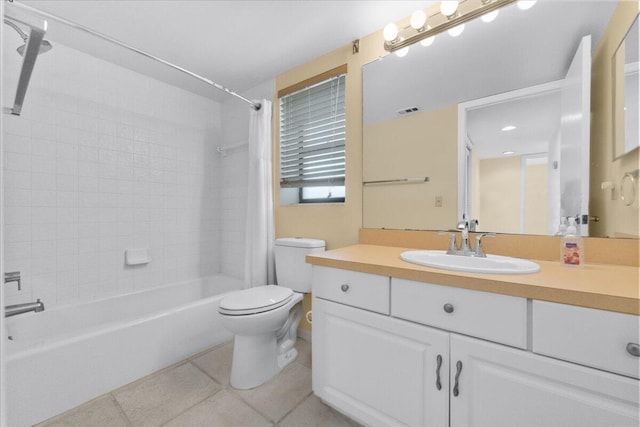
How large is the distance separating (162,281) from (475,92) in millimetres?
2732

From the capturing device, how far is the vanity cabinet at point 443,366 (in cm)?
74

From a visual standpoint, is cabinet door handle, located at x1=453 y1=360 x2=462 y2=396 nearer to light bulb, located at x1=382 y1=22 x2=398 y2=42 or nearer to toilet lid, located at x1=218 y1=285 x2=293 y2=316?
toilet lid, located at x1=218 y1=285 x2=293 y2=316

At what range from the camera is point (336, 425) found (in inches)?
48.6

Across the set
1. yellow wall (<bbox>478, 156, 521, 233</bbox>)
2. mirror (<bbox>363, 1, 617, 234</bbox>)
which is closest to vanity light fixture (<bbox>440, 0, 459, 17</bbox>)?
mirror (<bbox>363, 1, 617, 234</bbox>)

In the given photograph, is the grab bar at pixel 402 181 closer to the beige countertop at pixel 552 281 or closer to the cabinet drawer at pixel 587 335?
the beige countertop at pixel 552 281

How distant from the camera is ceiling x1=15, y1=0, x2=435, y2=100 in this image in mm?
1481

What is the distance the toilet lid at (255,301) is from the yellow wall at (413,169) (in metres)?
0.71

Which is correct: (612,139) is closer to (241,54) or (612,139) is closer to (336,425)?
(336,425)

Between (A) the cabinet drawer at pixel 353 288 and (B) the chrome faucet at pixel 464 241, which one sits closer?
(A) the cabinet drawer at pixel 353 288

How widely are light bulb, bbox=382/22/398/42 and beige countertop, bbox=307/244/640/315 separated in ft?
4.26

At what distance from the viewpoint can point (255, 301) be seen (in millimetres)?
1512

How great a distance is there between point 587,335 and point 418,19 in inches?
62.4

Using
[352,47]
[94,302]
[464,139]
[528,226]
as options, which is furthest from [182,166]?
[528,226]

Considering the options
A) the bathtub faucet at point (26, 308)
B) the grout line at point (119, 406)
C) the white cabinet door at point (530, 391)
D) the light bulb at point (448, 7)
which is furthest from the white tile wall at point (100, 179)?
the white cabinet door at point (530, 391)
